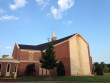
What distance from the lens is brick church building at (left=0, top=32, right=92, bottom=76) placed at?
3923cm

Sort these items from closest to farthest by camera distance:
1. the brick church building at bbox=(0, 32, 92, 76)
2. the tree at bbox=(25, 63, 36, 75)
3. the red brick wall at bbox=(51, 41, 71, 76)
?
the brick church building at bbox=(0, 32, 92, 76), the red brick wall at bbox=(51, 41, 71, 76), the tree at bbox=(25, 63, 36, 75)

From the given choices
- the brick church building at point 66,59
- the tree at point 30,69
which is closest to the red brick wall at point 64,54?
the brick church building at point 66,59

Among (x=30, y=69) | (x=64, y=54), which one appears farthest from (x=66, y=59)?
(x=30, y=69)

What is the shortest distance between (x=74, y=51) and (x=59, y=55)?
4176mm

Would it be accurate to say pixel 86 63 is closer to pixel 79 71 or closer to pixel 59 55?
pixel 79 71

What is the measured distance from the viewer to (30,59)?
44719mm

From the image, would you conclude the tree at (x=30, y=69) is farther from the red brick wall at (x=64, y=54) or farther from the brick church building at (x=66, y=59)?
the red brick wall at (x=64, y=54)

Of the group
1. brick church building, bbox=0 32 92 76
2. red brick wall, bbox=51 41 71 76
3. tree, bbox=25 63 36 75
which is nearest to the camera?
brick church building, bbox=0 32 92 76

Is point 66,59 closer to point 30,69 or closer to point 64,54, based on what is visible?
point 64,54

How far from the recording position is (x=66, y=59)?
4081cm

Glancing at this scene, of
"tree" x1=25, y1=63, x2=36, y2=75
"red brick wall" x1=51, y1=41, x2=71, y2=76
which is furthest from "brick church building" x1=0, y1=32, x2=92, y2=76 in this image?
"tree" x1=25, y1=63, x2=36, y2=75

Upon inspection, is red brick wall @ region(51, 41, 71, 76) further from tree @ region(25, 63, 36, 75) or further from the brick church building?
tree @ region(25, 63, 36, 75)

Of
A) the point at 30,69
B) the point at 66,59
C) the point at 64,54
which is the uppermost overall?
the point at 64,54

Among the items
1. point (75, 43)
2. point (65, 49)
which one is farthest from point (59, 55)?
point (75, 43)
